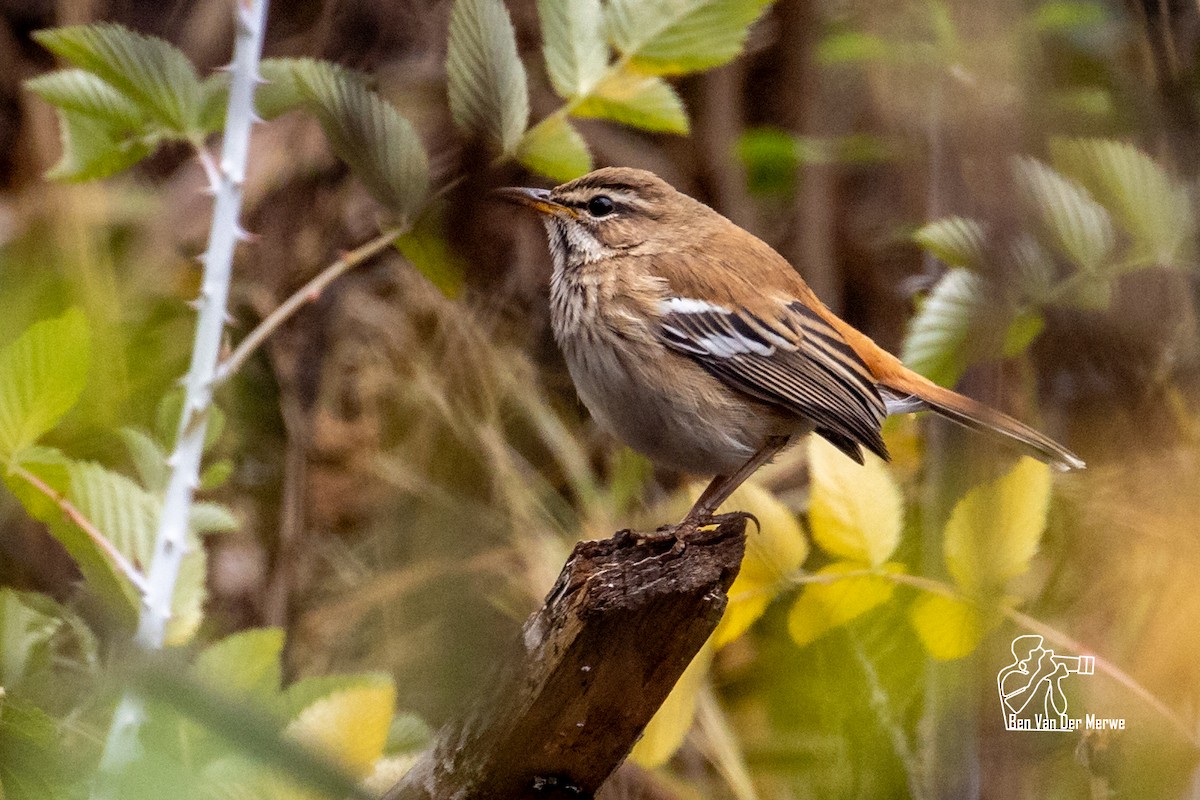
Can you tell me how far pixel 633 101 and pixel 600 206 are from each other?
1.38ft

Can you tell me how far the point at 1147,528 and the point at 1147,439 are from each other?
17.7 inches

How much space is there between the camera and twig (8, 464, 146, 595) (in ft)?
5.61

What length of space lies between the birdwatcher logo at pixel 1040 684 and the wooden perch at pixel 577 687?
96 cm

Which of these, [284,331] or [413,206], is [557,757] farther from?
[284,331]

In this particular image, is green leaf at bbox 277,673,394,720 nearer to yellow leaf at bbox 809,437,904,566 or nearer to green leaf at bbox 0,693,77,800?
green leaf at bbox 0,693,77,800

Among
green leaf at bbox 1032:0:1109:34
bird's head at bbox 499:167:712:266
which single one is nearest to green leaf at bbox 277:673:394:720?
bird's head at bbox 499:167:712:266

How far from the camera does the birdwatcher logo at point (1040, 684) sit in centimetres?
223

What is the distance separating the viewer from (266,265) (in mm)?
4332

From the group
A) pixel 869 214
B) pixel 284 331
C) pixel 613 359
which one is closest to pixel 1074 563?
pixel 613 359

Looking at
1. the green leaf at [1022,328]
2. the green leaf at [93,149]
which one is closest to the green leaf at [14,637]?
the green leaf at [93,149]

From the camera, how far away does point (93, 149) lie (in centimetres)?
203

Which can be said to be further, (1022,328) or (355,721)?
(1022,328)

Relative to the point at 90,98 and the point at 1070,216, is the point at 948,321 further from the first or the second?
the point at 90,98

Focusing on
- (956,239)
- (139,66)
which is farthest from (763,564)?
(139,66)
